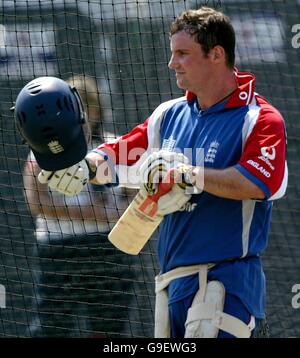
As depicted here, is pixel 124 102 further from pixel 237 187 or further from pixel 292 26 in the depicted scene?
pixel 237 187

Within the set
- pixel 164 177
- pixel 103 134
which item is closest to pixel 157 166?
pixel 164 177

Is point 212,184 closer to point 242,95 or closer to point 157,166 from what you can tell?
point 157,166

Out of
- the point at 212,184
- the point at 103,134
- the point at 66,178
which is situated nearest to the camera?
the point at 212,184

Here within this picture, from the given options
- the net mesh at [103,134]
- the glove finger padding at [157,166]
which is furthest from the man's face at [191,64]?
the net mesh at [103,134]

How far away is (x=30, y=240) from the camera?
21.0 feet

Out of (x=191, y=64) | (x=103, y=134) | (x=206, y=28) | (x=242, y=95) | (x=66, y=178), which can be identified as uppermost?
(x=206, y=28)

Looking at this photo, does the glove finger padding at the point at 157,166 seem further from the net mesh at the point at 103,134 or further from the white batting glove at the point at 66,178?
the net mesh at the point at 103,134

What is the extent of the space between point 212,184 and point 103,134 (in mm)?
2210

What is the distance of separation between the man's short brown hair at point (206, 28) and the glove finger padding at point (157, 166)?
0.47m

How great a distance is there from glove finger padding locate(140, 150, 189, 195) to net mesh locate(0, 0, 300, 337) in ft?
6.61

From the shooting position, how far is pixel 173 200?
4227 mm

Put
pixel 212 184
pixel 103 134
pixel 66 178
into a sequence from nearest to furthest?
pixel 212 184 → pixel 66 178 → pixel 103 134

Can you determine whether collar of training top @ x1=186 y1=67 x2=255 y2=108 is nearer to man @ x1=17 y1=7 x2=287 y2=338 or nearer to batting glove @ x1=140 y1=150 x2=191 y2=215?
man @ x1=17 y1=7 x2=287 y2=338
